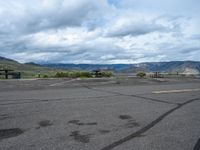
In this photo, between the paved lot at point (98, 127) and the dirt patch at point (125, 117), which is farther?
the dirt patch at point (125, 117)

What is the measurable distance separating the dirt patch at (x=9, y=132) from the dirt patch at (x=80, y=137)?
46.8 inches

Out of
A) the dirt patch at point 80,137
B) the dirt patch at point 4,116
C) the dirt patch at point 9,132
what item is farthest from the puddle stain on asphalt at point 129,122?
the dirt patch at point 4,116

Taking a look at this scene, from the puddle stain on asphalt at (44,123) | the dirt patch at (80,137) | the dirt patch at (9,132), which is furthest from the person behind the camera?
the puddle stain on asphalt at (44,123)

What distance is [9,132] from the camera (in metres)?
5.75

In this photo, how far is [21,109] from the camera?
830cm

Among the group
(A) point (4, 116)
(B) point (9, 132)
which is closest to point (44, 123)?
(B) point (9, 132)

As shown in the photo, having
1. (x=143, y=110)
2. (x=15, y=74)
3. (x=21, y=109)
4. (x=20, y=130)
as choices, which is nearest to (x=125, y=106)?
(x=143, y=110)

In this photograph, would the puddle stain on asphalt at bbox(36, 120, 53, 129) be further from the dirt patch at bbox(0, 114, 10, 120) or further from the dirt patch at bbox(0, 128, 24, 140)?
the dirt patch at bbox(0, 114, 10, 120)

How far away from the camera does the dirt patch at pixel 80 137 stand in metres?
5.23

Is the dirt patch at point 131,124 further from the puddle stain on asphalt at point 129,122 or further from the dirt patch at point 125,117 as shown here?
the dirt patch at point 125,117

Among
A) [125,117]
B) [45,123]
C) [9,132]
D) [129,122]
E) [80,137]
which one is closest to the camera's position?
[80,137]

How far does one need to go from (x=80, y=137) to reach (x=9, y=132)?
5.33 feet

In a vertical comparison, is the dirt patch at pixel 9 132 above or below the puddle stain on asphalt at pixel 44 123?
below

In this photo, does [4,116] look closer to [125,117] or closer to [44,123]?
[44,123]
